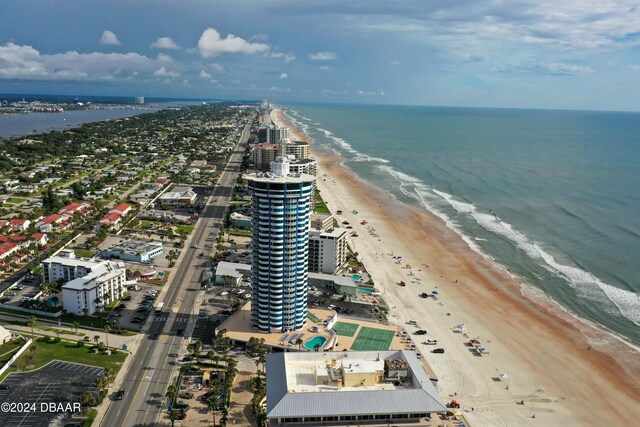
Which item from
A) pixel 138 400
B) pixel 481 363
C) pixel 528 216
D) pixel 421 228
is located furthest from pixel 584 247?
pixel 138 400

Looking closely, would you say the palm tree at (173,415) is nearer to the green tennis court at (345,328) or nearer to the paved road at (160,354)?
the paved road at (160,354)

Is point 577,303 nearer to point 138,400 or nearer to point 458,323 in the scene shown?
point 458,323

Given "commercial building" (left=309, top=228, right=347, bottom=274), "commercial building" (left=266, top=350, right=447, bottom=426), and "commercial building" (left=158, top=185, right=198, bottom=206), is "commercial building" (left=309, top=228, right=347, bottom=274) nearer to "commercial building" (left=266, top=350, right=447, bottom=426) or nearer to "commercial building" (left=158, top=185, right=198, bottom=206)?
"commercial building" (left=266, top=350, right=447, bottom=426)

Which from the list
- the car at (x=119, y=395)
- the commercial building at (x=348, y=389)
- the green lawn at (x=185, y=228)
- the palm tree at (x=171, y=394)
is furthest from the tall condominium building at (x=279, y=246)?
the green lawn at (x=185, y=228)

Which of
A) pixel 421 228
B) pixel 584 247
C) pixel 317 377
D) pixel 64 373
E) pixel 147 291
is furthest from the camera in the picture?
pixel 421 228

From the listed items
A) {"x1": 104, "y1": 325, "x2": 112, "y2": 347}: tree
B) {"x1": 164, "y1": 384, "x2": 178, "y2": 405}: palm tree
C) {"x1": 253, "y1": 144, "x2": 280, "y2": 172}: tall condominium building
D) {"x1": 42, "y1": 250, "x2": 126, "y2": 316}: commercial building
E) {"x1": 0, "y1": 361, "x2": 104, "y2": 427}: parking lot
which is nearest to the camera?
{"x1": 0, "y1": 361, "x2": 104, "y2": 427}: parking lot

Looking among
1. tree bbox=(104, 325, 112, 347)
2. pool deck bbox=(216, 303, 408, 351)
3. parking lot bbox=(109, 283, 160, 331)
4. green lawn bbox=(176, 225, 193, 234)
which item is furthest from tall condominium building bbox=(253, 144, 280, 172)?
tree bbox=(104, 325, 112, 347)
